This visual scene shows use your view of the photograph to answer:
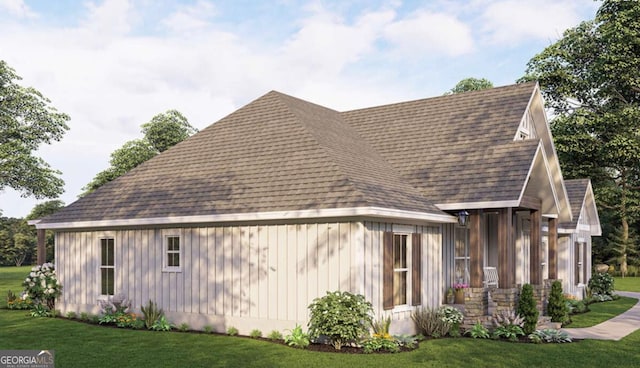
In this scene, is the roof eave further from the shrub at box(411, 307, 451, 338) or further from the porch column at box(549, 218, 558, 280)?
the porch column at box(549, 218, 558, 280)

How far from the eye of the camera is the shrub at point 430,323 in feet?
50.3

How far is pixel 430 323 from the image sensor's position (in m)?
15.3

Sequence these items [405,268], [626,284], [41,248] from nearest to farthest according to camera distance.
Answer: [405,268], [41,248], [626,284]

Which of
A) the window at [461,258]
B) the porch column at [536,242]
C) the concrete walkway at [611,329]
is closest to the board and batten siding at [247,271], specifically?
the window at [461,258]

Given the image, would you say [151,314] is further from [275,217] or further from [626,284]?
[626,284]

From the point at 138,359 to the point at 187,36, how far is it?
8.48m

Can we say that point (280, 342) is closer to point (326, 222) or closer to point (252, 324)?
point (252, 324)

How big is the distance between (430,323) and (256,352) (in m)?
4.58

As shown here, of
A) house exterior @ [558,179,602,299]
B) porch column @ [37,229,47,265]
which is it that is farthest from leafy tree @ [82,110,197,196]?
house exterior @ [558,179,602,299]

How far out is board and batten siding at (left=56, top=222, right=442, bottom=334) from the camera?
14109mm

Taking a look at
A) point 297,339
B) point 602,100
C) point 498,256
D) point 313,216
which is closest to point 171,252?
point 313,216

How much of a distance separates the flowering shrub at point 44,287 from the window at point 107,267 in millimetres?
1768

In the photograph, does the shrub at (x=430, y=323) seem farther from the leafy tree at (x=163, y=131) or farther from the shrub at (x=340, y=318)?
the leafy tree at (x=163, y=131)

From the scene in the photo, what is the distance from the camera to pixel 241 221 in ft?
51.0
